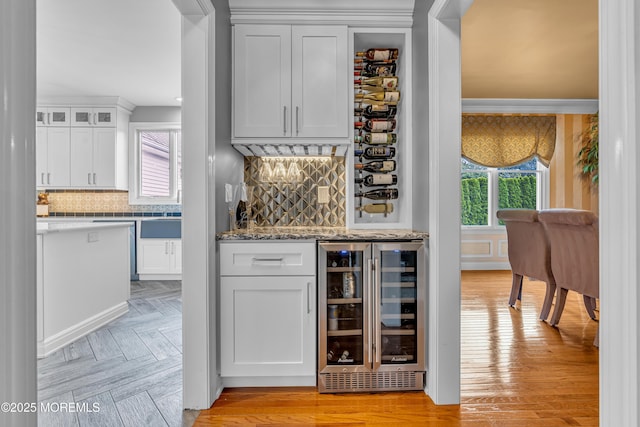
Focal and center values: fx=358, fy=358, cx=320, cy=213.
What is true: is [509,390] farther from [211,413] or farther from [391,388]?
[211,413]

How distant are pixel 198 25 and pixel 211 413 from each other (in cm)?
210

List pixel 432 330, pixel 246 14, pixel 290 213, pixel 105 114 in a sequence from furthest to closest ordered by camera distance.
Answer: pixel 105 114 < pixel 290 213 < pixel 246 14 < pixel 432 330

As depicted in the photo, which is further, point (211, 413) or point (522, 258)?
point (522, 258)

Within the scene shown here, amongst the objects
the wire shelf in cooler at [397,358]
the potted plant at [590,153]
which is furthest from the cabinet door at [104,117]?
the potted plant at [590,153]

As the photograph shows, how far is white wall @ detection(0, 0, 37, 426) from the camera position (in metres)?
0.66

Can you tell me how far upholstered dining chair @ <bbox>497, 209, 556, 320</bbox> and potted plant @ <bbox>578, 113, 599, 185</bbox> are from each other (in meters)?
3.04

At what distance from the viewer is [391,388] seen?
6.93 ft

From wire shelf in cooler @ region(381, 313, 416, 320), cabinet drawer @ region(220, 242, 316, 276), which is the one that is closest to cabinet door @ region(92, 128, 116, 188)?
cabinet drawer @ region(220, 242, 316, 276)

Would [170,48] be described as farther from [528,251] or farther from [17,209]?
[528,251]

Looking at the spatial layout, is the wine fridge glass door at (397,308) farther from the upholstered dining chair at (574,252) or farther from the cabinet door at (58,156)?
the cabinet door at (58,156)

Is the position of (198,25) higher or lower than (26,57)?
higher

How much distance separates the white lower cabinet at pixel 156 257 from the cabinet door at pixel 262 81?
11.6 feet

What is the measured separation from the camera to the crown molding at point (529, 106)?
5.74 m

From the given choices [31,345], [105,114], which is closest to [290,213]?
[31,345]
